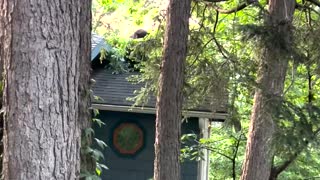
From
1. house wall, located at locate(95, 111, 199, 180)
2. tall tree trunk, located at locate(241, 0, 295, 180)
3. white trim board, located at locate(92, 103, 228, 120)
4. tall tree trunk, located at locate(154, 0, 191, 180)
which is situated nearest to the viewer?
tall tree trunk, located at locate(154, 0, 191, 180)

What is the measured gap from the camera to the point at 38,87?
237 centimetres

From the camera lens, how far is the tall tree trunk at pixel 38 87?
235 cm

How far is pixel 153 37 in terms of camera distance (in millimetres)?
7711

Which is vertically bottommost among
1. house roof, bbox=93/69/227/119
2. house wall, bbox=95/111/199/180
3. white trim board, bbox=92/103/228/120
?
house wall, bbox=95/111/199/180

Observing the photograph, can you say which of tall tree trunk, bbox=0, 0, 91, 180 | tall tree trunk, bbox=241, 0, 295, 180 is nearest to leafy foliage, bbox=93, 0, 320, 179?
tall tree trunk, bbox=241, 0, 295, 180

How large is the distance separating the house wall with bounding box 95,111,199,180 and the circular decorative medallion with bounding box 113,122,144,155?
8 cm

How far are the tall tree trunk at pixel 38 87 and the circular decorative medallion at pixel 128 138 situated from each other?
7110mm

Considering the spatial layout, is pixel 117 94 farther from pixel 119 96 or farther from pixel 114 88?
pixel 114 88

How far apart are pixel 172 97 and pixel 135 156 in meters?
4.05

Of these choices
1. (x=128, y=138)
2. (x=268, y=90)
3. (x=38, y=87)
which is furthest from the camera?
(x=128, y=138)

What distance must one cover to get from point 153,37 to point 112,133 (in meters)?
2.68

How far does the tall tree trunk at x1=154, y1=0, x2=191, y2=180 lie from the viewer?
5746 mm

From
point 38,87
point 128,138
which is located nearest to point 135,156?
point 128,138

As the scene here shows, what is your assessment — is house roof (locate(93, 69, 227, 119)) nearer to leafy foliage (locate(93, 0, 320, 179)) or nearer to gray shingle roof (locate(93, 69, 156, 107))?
gray shingle roof (locate(93, 69, 156, 107))
